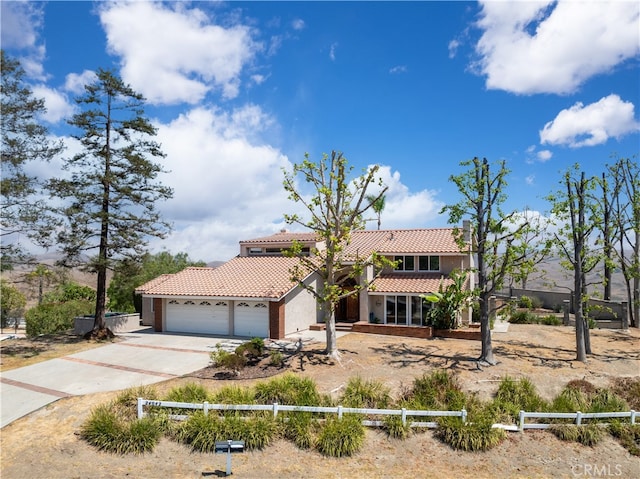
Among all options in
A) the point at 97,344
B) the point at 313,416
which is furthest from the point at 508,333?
the point at 97,344

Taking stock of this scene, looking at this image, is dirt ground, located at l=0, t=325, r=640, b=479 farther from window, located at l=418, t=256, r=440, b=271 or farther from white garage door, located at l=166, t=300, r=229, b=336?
window, located at l=418, t=256, r=440, b=271

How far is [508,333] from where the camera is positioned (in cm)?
2631

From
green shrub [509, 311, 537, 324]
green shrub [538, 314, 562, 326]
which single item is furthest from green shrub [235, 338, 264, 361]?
green shrub [538, 314, 562, 326]

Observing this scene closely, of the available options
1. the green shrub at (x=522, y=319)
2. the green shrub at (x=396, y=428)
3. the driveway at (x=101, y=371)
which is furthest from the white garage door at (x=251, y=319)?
the green shrub at (x=522, y=319)

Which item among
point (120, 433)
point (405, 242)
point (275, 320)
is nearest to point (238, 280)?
point (275, 320)

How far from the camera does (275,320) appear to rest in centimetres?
2439

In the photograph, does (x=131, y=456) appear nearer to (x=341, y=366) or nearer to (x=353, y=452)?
(x=353, y=452)

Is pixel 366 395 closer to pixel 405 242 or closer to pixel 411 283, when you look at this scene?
pixel 411 283

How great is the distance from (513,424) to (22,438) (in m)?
14.8

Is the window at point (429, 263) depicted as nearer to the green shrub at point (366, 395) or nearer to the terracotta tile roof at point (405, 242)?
the terracotta tile roof at point (405, 242)

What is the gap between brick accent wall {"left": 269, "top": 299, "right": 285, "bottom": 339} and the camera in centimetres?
2436

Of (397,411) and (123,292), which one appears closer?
(397,411)

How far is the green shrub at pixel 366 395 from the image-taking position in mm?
13992

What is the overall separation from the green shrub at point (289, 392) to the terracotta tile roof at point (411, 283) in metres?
12.1
